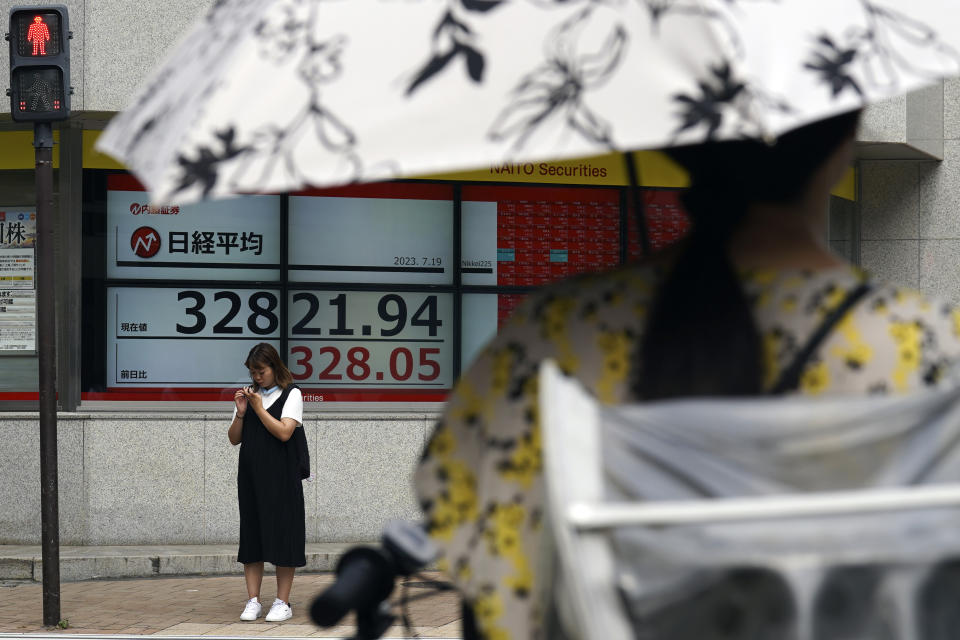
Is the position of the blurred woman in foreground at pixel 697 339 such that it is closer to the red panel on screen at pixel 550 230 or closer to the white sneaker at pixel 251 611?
the white sneaker at pixel 251 611

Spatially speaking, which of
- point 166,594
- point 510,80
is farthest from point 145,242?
point 510,80

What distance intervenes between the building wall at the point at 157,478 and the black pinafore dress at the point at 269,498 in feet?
8.44

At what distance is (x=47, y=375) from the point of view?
301 inches

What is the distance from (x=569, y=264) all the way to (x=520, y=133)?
963 centimetres

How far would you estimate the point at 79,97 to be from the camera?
10047 mm

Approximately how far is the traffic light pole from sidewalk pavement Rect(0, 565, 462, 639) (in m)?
0.31

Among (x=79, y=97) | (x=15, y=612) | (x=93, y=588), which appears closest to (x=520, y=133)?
(x=15, y=612)

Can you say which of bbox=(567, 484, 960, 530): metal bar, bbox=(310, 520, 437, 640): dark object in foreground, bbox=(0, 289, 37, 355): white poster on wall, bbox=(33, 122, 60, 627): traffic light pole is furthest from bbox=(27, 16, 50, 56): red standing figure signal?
bbox=(567, 484, 960, 530): metal bar

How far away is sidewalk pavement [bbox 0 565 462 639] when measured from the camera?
7.37 metres

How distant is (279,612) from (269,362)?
4.99ft

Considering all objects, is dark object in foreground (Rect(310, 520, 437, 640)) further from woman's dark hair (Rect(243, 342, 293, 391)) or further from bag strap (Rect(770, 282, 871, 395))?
woman's dark hair (Rect(243, 342, 293, 391))

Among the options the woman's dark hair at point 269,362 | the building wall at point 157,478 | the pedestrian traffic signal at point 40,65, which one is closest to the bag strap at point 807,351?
the woman's dark hair at point 269,362

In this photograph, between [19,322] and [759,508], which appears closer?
[759,508]

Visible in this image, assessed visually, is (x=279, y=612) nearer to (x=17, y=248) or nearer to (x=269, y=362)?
(x=269, y=362)
